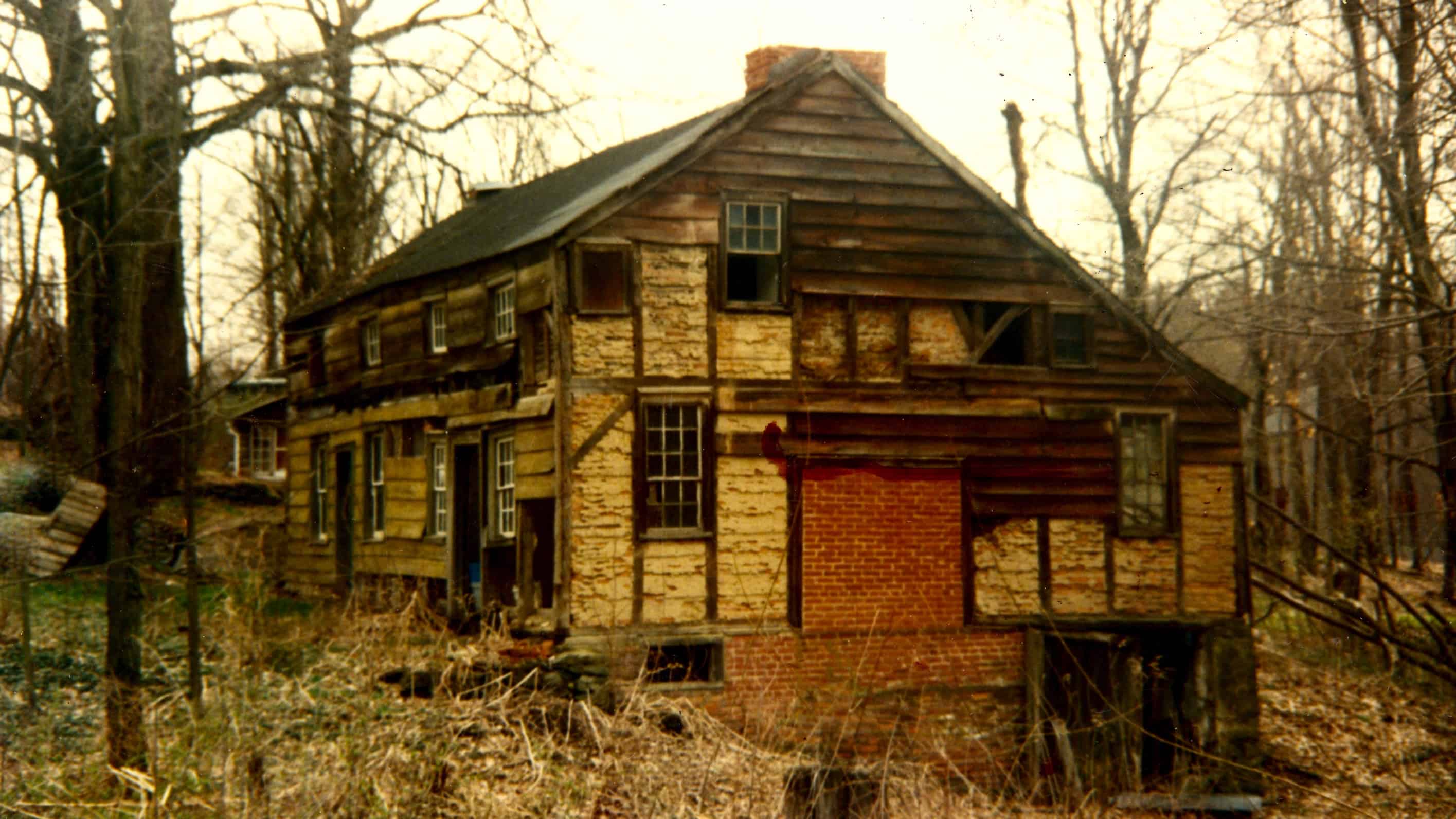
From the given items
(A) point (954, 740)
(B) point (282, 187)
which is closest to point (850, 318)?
(A) point (954, 740)

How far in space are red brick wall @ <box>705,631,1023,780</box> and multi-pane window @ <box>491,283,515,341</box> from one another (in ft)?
16.0

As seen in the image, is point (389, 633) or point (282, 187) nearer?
point (389, 633)

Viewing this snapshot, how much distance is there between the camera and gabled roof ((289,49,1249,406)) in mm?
17859

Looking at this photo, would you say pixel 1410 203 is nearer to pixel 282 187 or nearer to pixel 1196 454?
pixel 1196 454

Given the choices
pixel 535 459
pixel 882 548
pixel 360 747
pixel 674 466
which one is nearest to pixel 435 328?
pixel 535 459

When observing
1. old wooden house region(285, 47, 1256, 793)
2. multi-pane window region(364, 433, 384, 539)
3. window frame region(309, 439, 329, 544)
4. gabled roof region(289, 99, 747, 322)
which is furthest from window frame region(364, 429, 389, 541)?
gabled roof region(289, 99, 747, 322)

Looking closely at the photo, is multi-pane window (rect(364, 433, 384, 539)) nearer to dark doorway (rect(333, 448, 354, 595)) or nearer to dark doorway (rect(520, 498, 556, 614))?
dark doorway (rect(333, 448, 354, 595))

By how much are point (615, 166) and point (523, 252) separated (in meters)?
3.25

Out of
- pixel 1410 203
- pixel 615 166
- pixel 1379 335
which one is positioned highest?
pixel 615 166

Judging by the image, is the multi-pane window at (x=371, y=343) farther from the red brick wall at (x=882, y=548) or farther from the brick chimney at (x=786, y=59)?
the red brick wall at (x=882, y=548)

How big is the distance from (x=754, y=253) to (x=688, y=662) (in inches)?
194

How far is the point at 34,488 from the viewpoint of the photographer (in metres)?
25.6

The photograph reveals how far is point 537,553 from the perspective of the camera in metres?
18.3

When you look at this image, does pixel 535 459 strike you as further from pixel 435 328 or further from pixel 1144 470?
pixel 1144 470
